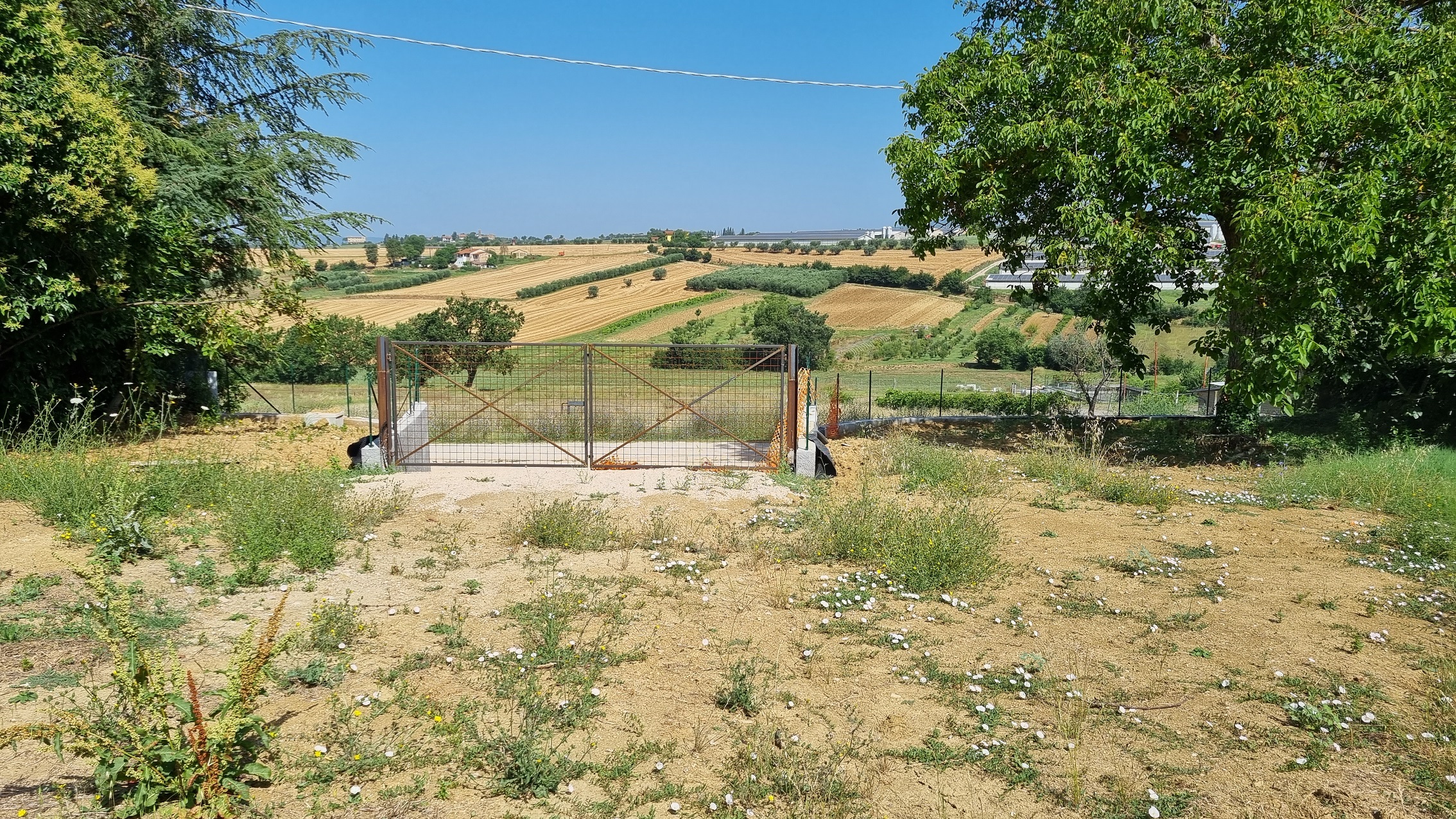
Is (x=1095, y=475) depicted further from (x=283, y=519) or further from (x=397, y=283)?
(x=397, y=283)

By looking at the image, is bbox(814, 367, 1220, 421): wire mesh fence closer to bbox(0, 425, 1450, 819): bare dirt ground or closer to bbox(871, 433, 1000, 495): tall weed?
bbox(871, 433, 1000, 495): tall weed

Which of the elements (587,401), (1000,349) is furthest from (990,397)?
(1000,349)

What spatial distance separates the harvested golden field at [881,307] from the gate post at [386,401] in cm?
4636

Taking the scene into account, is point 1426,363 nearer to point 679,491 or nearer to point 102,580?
point 679,491

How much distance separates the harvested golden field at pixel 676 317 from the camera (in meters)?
49.3

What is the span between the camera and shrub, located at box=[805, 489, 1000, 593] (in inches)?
309

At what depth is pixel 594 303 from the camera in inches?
2231

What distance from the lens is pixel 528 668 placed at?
18.7 ft

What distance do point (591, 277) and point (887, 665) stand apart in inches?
2511

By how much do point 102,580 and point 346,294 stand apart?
5888 centimetres

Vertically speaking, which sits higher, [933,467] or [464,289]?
[464,289]

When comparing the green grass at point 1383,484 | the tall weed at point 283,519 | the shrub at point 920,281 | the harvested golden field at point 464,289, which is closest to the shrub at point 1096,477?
the green grass at point 1383,484

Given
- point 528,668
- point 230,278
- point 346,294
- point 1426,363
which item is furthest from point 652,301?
point 528,668

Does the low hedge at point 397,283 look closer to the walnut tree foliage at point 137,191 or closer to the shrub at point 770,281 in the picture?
the shrub at point 770,281
